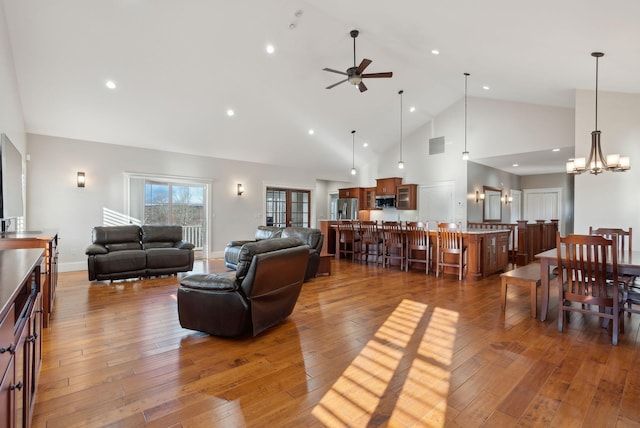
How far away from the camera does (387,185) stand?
9.91m

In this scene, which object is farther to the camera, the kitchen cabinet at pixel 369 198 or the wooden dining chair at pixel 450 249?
the kitchen cabinet at pixel 369 198

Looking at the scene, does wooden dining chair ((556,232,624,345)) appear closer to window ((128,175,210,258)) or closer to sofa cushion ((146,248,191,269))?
sofa cushion ((146,248,191,269))

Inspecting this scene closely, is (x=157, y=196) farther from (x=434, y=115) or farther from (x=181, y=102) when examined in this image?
(x=434, y=115)

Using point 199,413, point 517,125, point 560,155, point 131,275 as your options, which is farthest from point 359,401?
point 560,155

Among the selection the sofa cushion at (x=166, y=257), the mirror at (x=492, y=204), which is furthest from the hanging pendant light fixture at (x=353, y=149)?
the sofa cushion at (x=166, y=257)

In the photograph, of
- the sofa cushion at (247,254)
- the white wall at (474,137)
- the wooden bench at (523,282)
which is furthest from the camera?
the white wall at (474,137)

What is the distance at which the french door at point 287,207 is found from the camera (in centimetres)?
968

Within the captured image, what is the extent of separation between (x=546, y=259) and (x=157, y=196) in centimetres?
746

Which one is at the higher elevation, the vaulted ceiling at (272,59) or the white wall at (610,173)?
the vaulted ceiling at (272,59)

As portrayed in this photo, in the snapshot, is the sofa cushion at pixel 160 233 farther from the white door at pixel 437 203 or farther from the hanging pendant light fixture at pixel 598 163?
the hanging pendant light fixture at pixel 598 163

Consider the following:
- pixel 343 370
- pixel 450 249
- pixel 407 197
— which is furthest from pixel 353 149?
pixel 343 370

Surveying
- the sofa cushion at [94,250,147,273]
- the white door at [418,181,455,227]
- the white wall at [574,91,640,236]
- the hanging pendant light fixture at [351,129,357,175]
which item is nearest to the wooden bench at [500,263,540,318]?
the white wall at [574,91,640,236]

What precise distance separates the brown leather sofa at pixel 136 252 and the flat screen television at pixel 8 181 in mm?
1391

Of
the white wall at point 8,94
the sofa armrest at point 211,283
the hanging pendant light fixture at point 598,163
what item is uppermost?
the white wall at point 8,94
